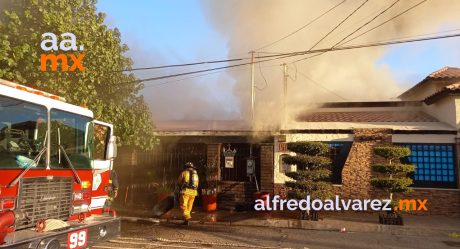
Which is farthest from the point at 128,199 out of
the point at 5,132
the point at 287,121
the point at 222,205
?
the point at 5,132

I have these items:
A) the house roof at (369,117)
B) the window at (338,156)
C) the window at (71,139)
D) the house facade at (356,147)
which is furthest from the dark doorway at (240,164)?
the window at (71,139)

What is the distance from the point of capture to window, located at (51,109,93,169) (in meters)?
4.66

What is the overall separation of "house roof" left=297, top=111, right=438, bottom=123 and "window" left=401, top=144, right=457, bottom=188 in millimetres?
1219

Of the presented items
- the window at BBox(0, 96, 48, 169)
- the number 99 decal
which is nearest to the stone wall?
the number 99 decal

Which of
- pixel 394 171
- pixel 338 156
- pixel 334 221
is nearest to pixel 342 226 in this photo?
pixel 334 221

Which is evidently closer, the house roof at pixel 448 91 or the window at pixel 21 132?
the window at pixel 21 132

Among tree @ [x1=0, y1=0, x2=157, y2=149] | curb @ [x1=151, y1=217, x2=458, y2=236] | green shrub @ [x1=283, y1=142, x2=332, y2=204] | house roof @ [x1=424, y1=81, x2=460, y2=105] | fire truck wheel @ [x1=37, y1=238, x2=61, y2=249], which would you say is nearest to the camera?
fire truck wheel @ [x1=37, y1=238, x2=61, y2=249]

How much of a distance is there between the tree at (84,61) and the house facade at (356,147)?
8.55 ft

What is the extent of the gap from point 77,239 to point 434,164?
10.5 metres

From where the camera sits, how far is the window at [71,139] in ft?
15.3

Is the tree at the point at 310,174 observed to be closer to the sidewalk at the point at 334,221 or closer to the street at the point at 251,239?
the sidewalk at the point at 334,221

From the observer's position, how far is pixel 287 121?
12.9m

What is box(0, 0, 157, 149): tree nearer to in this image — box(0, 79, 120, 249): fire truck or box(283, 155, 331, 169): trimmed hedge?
box(0, 79, 120, 249): fire truck

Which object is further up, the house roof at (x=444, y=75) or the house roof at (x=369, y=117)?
the house roof at (x=444, y=75)
